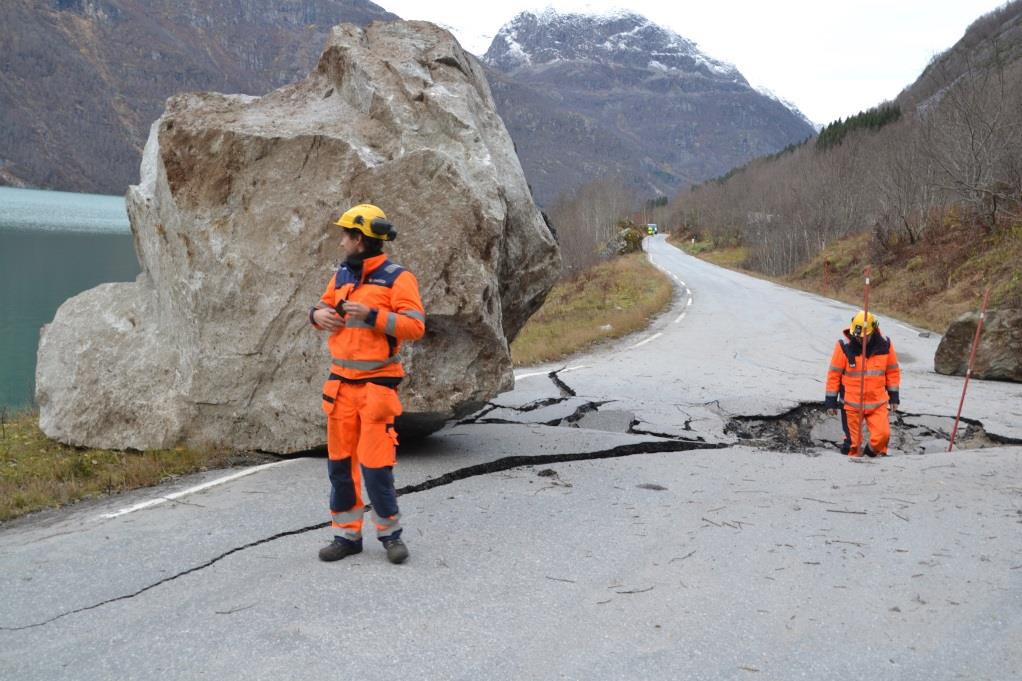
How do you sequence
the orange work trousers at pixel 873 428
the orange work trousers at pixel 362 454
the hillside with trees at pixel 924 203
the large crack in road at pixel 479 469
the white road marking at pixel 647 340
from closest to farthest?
the large crack in road at pixel 479 469
the orange work trousers at pixel 362 454
the orange work trousers at pixel 873 428
the white road marking at pixel 647 340
the hillside with trees at pixel 924 203

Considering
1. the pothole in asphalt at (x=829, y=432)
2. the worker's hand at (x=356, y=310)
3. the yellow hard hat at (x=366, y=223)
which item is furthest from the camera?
the pothole in asphalt at (x=829, y=432)

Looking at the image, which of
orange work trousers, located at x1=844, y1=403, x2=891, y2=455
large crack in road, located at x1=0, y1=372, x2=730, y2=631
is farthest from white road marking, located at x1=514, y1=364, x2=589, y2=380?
orange work trousers, located at x1=844, y1=403, x2=891, y2=455

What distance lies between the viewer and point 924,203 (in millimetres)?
39469

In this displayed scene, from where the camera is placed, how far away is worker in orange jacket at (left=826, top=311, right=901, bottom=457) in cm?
768

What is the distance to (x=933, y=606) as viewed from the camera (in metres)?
4.06

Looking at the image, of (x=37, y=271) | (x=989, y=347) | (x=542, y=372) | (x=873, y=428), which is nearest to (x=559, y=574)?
(x=873, y=428)

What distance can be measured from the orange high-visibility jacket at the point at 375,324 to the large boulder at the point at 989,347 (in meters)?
11.7

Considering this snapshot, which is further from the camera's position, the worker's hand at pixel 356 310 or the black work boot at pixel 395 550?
the black work boot at pixel 395 550

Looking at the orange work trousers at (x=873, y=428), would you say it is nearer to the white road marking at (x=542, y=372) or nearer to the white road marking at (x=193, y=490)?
the white road marking at (x=542, y=372)

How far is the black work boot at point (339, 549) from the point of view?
4434mm

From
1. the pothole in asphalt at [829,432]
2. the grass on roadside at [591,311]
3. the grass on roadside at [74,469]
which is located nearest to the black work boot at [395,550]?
the grass on roadside at [74,469]

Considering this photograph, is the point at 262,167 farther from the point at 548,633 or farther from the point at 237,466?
the point at 548,633

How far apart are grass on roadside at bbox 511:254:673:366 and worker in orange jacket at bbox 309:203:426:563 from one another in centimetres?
885

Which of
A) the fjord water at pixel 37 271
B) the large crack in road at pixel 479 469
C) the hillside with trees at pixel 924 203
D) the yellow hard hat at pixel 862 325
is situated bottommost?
the fjord water at pixel 37 271
